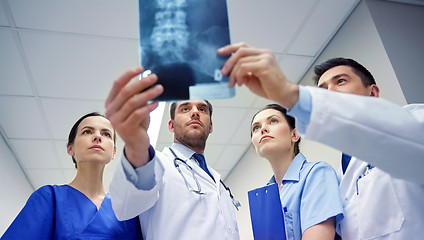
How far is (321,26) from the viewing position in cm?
237

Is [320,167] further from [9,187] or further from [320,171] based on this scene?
[9,187]

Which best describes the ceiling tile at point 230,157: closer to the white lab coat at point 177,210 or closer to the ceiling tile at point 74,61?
the ceiling tile at point 74,61

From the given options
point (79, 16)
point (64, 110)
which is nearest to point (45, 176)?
point (64, 110)

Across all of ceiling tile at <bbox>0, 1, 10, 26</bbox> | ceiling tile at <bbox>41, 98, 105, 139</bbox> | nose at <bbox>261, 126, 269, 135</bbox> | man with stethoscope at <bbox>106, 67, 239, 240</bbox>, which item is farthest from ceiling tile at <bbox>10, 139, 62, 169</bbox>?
nose at <bbox>261, 126, 269, 135</bbox>

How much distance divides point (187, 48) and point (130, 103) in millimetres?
192

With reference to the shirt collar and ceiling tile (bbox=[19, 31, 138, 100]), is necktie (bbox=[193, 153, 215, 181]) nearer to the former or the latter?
the shirt collar

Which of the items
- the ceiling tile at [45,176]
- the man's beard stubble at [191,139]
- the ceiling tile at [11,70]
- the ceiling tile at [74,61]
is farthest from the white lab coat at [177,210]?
the ceiling tile at [45,176]

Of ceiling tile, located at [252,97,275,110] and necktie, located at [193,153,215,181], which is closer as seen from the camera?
necktie, located at [193,153,215,181]

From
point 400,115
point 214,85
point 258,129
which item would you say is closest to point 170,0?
point 214,85

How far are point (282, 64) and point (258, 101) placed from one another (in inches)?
18.9

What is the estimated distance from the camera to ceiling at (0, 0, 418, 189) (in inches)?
82.3

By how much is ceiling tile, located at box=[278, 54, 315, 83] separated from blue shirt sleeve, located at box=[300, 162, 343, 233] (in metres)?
1.45

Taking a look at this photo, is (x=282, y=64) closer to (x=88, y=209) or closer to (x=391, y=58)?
(x=391, y=58)

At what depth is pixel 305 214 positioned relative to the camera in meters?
1.25
